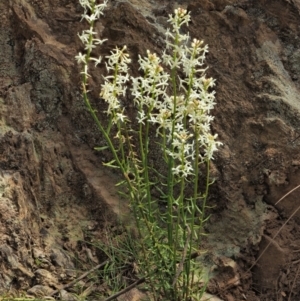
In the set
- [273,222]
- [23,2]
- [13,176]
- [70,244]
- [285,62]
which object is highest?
[285,62]

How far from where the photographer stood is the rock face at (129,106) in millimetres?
3018

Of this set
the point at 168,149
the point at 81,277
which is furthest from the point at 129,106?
the point at 81,277

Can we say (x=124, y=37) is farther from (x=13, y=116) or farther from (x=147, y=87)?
(x=147, y=87)

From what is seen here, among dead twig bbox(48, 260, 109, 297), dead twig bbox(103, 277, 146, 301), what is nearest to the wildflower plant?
dead twig bbox(103, 277, 146, 301)

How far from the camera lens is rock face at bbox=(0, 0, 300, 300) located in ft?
9.90

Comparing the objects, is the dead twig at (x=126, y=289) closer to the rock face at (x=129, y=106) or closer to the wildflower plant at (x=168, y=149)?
the wildflower plant at (x=168, y=149)

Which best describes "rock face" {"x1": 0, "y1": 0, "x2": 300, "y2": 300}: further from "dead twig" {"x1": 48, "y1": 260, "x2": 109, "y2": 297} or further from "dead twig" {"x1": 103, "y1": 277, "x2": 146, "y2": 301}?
"dead twig" {"x1": 103, "y1": 277, "x2": 146, "y2": 301}

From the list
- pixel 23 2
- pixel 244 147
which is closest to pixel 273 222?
pixel 244 147

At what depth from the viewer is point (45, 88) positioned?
337 centimetres

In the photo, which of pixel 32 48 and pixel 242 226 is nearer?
pixel 242 226

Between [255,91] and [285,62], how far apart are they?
0.89 feet

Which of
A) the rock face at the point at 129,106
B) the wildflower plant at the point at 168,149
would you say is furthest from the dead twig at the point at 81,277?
the wildflower plant at the point at 168,149

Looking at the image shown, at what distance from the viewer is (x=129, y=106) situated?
332cm

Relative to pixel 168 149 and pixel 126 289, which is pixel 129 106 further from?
pixel 126 289
